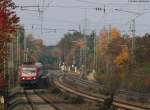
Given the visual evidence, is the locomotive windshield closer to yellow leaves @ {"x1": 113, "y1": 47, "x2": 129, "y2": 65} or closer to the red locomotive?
the red locomotive

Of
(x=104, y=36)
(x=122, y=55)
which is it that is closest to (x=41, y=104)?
(x=122, y=55)

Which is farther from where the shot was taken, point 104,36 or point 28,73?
point 104,36

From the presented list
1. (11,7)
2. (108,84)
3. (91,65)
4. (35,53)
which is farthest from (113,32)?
(11,7)

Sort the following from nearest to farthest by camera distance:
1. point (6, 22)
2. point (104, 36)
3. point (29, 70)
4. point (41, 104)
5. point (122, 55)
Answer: point (6, 22) < point (41, 104) < point (29, 70) < point (122, 55) < point (104, 36)

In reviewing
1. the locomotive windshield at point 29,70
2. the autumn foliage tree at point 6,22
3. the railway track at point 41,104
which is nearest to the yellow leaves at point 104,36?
the locomotive windshield at point 29,70

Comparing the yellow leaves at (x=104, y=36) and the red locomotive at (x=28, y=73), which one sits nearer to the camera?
the red locomotive at (x=28, y=73)

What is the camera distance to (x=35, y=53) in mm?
189375

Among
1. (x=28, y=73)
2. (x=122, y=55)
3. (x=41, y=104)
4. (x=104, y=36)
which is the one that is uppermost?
(x=104, y=36)

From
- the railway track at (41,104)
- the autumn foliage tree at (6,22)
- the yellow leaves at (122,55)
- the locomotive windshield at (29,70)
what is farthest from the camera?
the yellow leaves at (122,55)

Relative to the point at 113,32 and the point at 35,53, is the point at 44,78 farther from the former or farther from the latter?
the point at 35,53

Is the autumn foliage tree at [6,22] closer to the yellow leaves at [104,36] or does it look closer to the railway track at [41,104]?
the railway track at [41,104]

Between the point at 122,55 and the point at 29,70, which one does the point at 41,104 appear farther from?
the point at 122,55

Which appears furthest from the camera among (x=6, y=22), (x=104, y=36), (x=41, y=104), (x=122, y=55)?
(x=104, y=36)

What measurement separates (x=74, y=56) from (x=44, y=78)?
8116 centimetres
